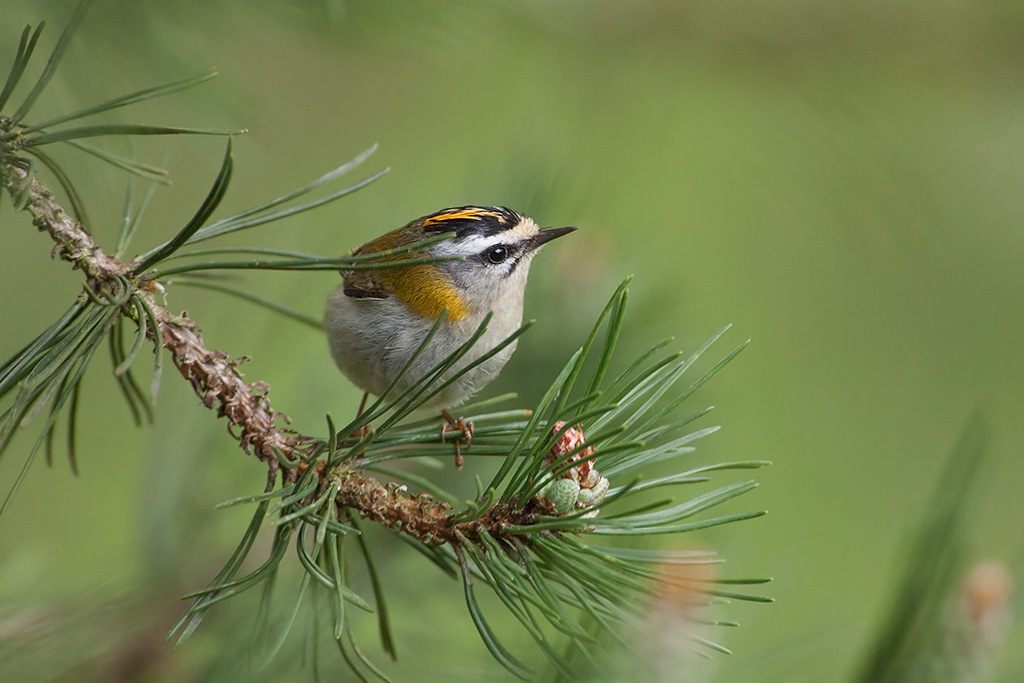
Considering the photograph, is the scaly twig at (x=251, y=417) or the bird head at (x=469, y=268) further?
the bird head at (x=469, y=268)

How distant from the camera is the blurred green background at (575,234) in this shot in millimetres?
1260

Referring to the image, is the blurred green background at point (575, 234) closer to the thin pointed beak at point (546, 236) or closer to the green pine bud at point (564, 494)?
the thin pointed beak at point (546, 236)

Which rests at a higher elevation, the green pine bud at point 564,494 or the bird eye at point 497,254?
the bird eye at point 497,254

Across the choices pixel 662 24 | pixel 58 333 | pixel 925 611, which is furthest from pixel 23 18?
pixel 925 611

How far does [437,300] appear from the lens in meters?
1.46

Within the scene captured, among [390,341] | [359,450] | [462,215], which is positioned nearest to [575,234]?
[462,215]

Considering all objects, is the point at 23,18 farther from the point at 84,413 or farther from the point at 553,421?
the point at 84,413

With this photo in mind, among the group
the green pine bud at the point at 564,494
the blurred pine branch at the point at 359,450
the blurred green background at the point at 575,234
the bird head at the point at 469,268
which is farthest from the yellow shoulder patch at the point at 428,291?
the green pine bud at the point at 564,494

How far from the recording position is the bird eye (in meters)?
1.50

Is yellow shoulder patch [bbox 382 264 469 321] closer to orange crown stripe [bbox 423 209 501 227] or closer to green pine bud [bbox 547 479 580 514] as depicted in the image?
orange crown stripe [bbox 423 209 501 227]

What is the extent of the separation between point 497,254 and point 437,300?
0.49 feet

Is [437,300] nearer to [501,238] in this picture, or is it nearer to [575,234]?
[501,238]

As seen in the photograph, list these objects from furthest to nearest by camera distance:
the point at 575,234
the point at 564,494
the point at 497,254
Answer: the point at 575,234 < the point at 497,254 < the point at 564,494

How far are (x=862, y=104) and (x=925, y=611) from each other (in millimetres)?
1464
